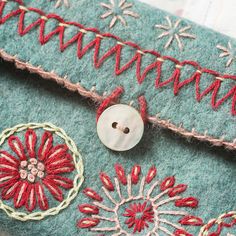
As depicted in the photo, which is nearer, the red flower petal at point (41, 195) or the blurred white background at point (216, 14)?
the red flower petal at point (41, 195)

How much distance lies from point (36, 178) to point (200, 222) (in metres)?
0.20

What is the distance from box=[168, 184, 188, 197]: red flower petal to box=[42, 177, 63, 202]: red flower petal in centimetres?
13

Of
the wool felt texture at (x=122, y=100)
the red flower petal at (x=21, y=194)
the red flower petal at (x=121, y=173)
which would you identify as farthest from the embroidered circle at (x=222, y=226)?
the red flower petal at (x=21, y=194)

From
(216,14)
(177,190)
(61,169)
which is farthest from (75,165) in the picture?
(216,14)

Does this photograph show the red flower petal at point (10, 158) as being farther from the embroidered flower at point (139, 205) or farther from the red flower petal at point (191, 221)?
the red flower petal at point (191, 221)

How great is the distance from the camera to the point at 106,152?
1.90 feet

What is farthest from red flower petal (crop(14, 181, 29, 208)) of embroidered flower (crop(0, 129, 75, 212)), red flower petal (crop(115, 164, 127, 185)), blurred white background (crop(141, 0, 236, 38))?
blurred white background (crop(141, 0, 236, 38))

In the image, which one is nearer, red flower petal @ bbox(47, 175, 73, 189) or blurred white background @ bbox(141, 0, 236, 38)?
red flower petal @ bbox(47, 175, 73, 189)

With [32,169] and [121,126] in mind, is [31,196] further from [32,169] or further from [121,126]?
[121,126]

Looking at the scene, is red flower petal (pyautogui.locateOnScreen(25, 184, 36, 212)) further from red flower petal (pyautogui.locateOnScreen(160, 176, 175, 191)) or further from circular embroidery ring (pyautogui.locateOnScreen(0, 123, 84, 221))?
red flower petal (pyautogui.locateOnScreen(160, 176, 175, 191))

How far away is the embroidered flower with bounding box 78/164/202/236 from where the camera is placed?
577 millimetres

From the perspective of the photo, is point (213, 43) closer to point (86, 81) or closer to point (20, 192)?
point (86, 81)

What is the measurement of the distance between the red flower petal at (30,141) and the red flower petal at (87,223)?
0.32 feet

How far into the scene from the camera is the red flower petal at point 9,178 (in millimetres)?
576
